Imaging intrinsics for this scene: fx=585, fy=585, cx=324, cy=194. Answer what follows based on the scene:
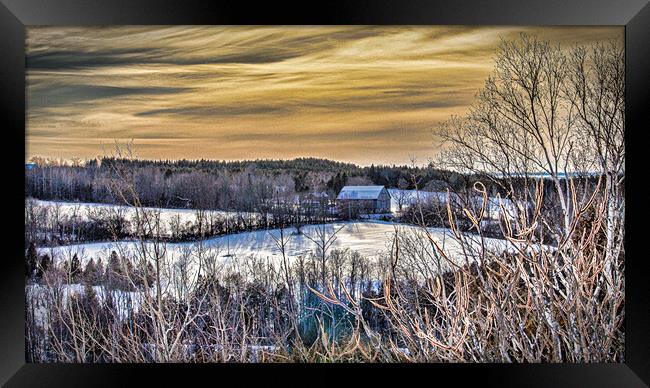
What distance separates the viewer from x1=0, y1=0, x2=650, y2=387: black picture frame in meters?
3.91

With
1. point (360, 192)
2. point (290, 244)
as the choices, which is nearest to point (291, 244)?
point (290, 244)

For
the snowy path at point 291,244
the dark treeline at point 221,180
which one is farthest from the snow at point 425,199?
the snowy path at point 291,244

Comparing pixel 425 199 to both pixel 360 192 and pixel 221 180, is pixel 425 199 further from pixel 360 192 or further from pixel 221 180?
pixel 221 180

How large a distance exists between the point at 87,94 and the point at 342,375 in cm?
267

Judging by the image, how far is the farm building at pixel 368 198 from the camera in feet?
13.5

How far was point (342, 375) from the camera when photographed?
4.02 m

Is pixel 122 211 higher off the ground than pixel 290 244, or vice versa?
pixel 122 211
